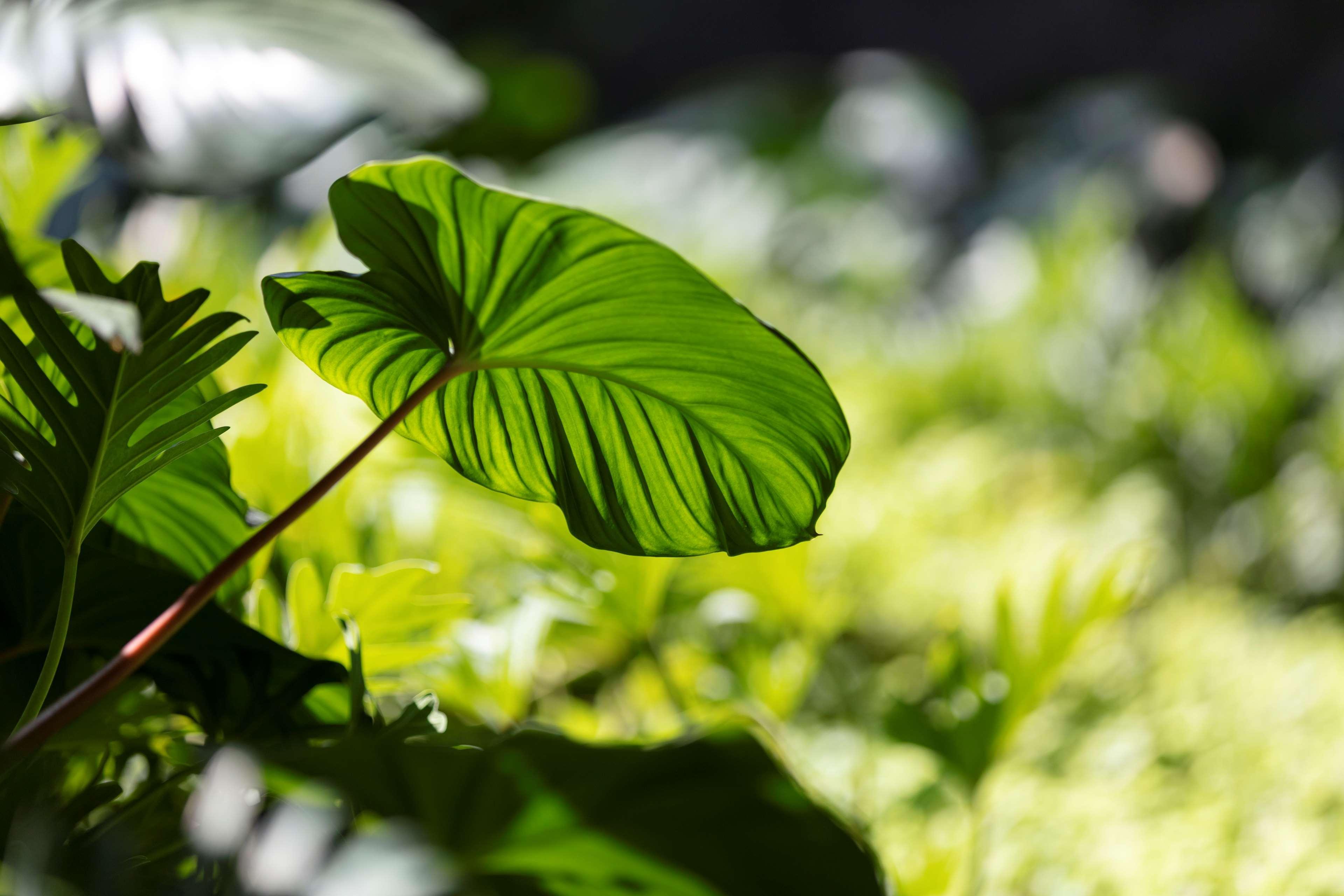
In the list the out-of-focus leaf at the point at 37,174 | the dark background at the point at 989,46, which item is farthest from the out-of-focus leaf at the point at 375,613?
the dark background at the point at 989,46

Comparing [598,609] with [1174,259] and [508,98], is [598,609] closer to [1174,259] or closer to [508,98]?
[508,98]

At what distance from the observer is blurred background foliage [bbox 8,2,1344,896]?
24.8 inches

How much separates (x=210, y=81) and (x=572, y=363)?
0.64 ft

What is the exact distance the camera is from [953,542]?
4.33 feet

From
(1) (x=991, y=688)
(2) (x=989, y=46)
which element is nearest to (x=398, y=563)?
(1) (x=991, y=688)

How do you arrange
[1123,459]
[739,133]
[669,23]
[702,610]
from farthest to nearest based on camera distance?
[669,23]
[739,133]
[1123,459]
[702,610]

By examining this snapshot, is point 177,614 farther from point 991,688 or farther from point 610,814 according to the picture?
point 991,688

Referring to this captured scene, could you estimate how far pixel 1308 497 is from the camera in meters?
1.56

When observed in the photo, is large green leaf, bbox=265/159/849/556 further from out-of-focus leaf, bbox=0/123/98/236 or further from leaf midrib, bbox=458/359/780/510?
out-of-focus leaf, bbox=0/123/98/236


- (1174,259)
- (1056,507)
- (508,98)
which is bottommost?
(1056,507)

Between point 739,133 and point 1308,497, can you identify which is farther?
point 739,133

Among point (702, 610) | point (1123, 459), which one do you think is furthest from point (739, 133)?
point (702, 610)

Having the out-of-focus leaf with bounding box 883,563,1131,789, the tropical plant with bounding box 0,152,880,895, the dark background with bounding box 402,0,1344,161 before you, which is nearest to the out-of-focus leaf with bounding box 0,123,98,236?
the tropical plant with bounding box 0,152,880,895

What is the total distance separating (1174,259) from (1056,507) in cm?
206
